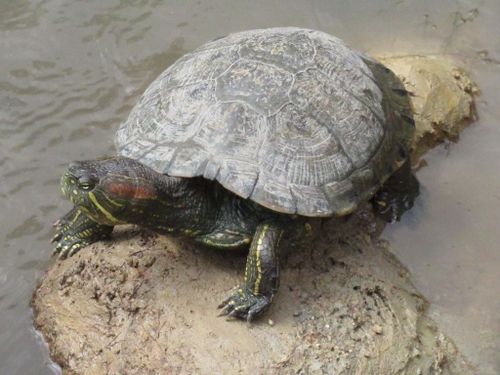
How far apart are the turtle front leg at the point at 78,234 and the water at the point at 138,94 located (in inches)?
19.6

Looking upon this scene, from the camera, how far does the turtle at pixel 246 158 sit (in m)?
4.18

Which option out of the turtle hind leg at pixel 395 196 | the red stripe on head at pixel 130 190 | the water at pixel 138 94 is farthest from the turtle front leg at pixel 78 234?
the turtle hind leg at pixel 395 196

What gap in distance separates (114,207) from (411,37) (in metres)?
4.97

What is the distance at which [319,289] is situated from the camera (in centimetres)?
458

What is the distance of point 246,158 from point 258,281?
2.94 feet

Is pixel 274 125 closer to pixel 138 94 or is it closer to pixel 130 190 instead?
pixel 130 190

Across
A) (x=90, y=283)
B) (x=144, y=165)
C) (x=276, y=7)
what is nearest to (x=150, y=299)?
(x=90, y=283)

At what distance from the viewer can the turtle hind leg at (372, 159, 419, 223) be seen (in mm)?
5441

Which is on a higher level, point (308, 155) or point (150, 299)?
point (308, 155)

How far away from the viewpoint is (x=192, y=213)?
4402 millimetres

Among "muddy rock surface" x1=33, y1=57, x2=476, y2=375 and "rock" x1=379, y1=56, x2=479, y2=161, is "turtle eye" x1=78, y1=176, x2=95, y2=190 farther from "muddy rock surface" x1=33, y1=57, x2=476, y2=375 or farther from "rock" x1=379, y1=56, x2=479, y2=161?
"rock" x1=379, y1=56, x2=479, y2=161

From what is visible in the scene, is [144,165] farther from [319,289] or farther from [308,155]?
[319,289]

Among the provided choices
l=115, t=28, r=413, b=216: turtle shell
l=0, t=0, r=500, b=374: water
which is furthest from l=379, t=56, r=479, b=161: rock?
l=115, t=28, r=413, b=216: turtle shell

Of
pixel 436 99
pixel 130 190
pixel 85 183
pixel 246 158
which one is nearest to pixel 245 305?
pixel 246 158
